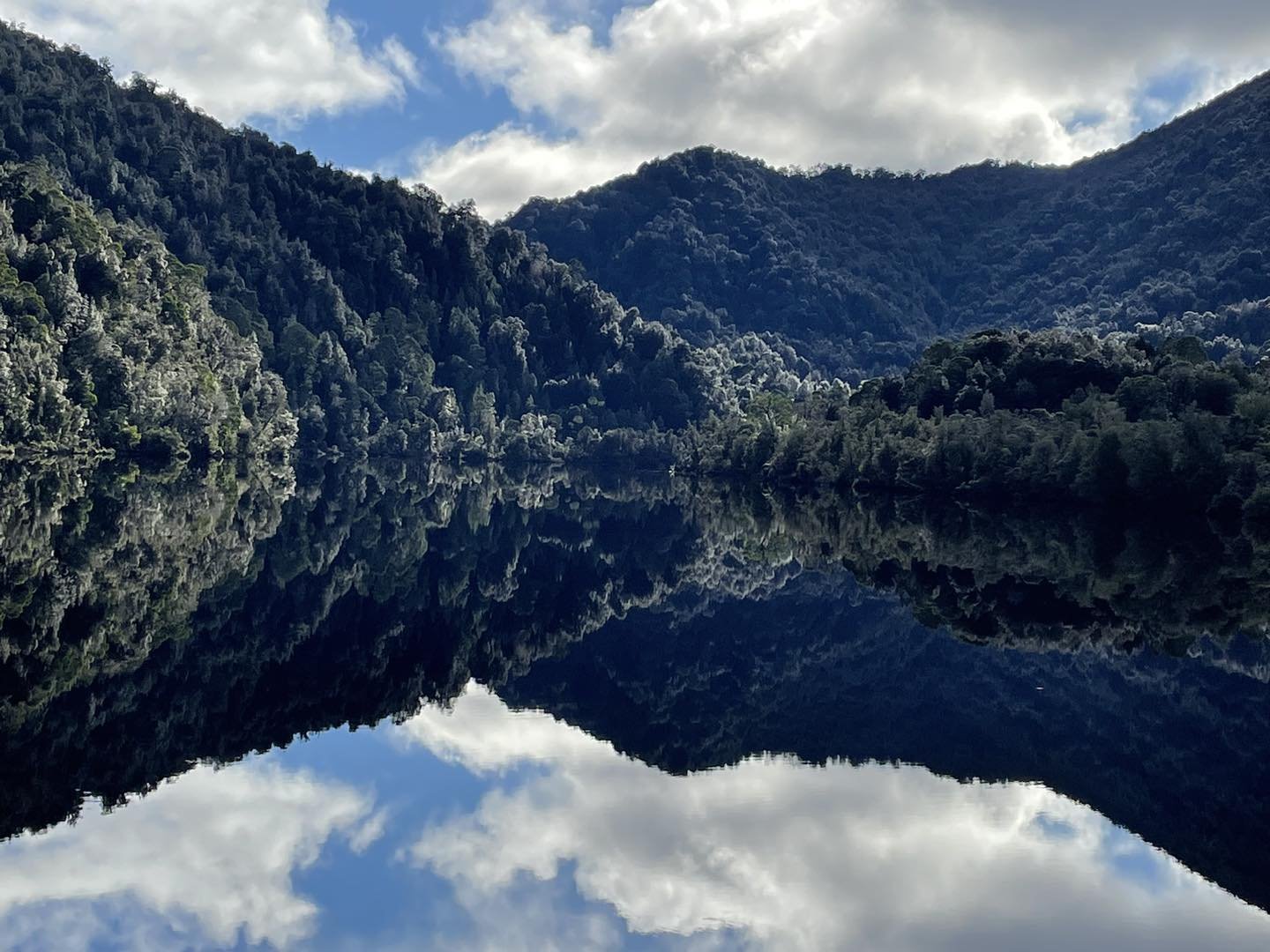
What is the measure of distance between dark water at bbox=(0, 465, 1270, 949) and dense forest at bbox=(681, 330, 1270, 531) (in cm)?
2205

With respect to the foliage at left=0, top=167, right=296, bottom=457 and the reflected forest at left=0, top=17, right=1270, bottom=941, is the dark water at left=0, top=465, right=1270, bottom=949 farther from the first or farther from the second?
the foliage at left=0, top=167, right=296, bottom=457

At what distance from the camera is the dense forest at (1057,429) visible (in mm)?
77188

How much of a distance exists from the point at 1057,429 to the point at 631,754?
238 feet

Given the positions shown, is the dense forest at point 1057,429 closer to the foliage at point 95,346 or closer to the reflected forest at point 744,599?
the reflected forest at point 744,599

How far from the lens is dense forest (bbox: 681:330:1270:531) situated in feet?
253

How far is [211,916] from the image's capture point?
17672mm

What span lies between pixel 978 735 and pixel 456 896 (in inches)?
585

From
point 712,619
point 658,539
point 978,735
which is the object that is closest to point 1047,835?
point 978,735

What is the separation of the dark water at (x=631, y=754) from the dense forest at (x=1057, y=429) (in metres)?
22.0

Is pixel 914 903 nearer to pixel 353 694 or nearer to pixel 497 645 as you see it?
pixel 353 694

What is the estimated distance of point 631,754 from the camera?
27.2 metres

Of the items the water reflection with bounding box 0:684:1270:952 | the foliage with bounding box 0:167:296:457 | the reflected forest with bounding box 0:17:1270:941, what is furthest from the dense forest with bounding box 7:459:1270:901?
the foliage with bounding box 0:167:296:457

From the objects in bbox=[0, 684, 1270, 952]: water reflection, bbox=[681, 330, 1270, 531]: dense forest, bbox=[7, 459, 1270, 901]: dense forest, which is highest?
bbox=[681, 330, 1270, 531]: dense forest

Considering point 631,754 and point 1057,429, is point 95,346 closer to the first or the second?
point 1057,429
